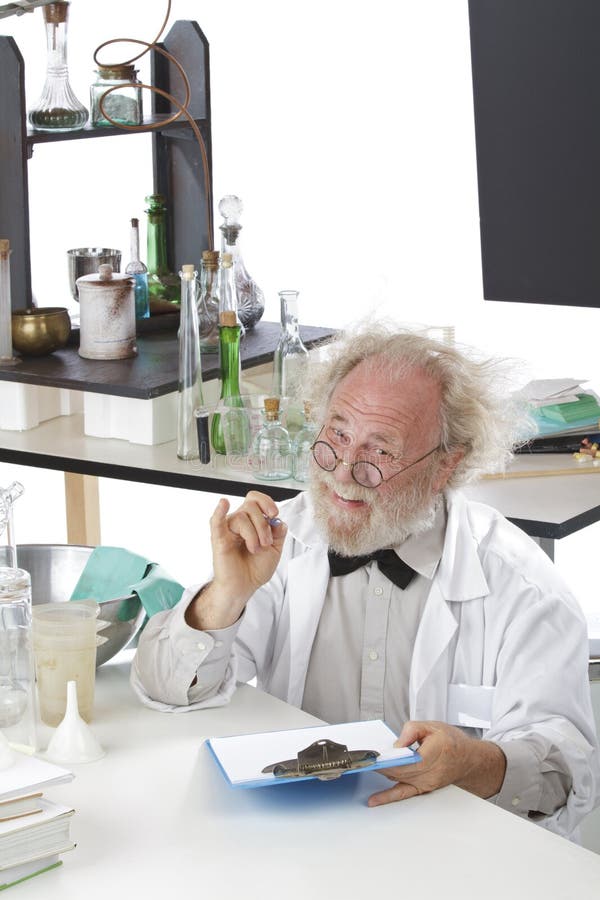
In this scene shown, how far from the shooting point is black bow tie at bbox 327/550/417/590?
6.79ft

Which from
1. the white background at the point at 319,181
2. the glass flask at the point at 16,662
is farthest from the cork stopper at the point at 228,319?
the white background at the point at 319,181

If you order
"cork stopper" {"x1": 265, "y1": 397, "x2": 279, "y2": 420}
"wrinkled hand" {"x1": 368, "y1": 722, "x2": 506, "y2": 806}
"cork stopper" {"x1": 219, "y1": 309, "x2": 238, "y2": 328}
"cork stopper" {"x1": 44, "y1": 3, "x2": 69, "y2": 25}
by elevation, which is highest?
"cork stopper" {"x1": 44, "y1": 3, "x2": 69, "y2": 25}

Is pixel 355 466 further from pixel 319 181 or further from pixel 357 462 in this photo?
pixel 319 181

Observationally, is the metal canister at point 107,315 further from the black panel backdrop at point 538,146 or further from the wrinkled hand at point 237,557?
the wrinkled hand at point 237,557

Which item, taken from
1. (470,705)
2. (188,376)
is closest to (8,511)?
(470,705)

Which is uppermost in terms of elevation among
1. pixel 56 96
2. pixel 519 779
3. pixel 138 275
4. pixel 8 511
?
pixel 56 96

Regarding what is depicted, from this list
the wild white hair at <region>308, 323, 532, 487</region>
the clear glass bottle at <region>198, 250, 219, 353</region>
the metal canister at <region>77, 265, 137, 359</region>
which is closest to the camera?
the wild white hair at <region>308, 323, 532, 487</region>

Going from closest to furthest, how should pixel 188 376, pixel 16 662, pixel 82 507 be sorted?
pixel 16 662
pixel 188 376
pixel 82 507

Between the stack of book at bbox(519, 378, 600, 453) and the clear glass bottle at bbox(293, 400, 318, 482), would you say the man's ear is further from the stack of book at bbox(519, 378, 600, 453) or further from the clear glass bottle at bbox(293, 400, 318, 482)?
the stack of book at bbox(519, 378, 600, 453)

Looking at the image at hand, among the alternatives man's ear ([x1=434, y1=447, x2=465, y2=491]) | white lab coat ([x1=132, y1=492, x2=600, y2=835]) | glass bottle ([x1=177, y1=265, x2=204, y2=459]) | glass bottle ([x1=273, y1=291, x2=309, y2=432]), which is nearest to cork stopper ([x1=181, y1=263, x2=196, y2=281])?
glass bottle ([x1=177, y1=265, x2=204, y2=459])

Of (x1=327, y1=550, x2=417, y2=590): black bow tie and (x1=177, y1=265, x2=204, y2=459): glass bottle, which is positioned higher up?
(x1=177, y1=265, x2=204, y2=459): glass bottle

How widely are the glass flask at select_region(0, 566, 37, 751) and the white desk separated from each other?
0.09m

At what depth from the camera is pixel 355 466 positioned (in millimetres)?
2080

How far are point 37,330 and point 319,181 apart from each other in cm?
227
